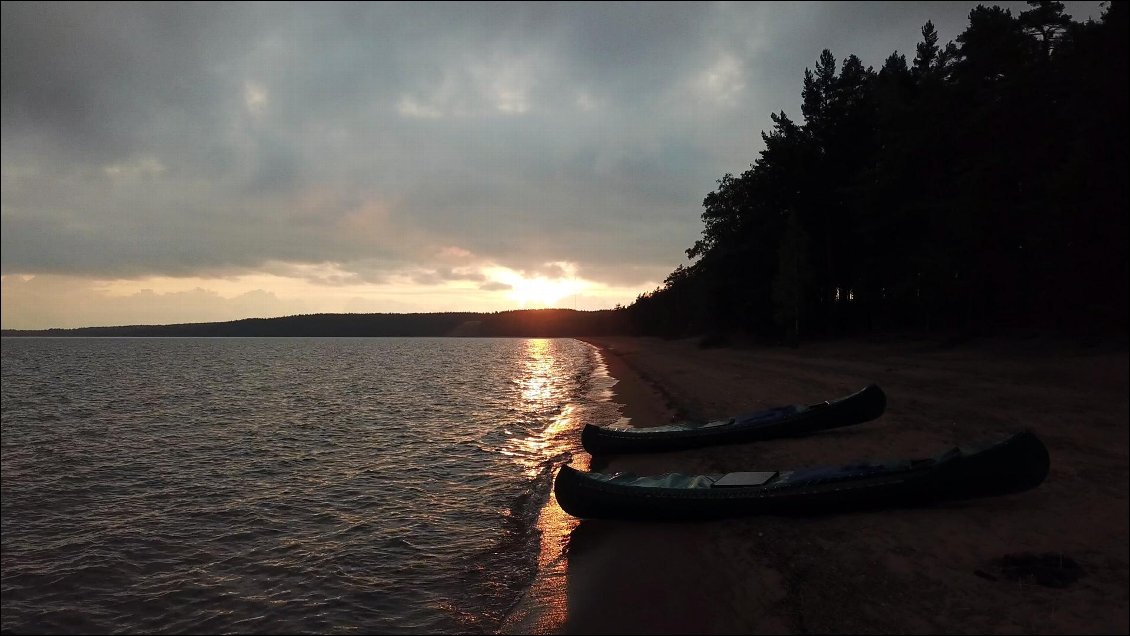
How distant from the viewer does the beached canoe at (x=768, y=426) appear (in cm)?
1568

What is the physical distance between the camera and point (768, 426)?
1564 cm

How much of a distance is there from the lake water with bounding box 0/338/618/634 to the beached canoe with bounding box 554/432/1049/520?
2.00 metres

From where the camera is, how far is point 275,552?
10.9 meters

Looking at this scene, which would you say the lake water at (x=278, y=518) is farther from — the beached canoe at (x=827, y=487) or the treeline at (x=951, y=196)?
the treeline at (x=951, y=196)

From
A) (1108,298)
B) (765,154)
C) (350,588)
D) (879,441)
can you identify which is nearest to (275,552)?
(350,588)

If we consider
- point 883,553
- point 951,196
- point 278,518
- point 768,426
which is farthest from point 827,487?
point 951,196

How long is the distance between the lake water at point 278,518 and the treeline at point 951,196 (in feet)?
81.0

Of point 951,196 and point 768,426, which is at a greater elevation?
point 951,196

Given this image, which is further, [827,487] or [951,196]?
[951,196]

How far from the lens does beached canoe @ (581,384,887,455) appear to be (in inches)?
617

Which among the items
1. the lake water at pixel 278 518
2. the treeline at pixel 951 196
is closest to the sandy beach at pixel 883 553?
the lake water at pixel 278 518

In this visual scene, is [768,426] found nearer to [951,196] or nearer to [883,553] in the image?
[883,553]

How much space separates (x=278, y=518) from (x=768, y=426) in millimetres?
13151

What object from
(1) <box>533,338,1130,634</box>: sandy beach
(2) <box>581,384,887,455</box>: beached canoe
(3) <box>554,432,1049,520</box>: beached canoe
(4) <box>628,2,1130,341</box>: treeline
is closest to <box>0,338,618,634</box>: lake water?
(3) <box>554,432,1049,520</box>: beached canoe
